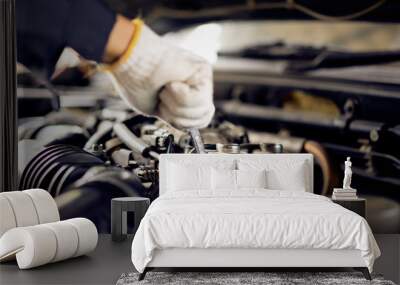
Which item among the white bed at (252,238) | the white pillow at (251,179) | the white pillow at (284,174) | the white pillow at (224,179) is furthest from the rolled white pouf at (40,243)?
the white pillow at (284,174)

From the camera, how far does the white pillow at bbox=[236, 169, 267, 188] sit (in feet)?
21.7

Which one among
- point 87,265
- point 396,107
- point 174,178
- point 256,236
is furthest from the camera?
point 396,107

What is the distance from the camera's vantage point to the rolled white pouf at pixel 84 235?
5.82 m

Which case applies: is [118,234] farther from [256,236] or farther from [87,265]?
[256,236]

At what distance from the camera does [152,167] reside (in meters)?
7.48

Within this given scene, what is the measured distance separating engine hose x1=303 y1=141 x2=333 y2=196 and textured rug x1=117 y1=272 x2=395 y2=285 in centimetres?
215

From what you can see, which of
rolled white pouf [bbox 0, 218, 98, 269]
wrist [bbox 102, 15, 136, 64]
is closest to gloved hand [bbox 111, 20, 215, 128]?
wrist [bbox 102, 15, 136, 64]

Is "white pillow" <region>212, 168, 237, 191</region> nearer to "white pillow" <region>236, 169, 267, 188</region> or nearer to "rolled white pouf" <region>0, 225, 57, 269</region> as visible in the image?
"white pillow" <region>236, 169, 267, 188</region>

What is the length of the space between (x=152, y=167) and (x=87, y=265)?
78.3 inches

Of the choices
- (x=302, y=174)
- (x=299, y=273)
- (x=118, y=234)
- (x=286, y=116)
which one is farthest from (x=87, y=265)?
(x=286, y=116)

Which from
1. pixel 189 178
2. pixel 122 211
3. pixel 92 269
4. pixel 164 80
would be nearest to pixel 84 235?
pixel 92 269

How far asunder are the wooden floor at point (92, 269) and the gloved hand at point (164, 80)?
1.71 m

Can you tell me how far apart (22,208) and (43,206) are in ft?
0.87

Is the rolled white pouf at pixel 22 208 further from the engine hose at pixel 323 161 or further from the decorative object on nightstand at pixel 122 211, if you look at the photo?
the engine hose at pixel 323 161
